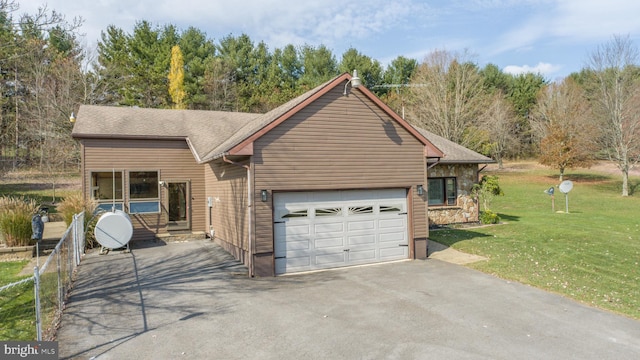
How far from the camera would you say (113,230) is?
480 inches

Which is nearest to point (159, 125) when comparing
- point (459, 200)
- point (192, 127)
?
point (192, 127)

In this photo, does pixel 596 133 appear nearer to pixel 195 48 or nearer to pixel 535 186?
pixel 535 186

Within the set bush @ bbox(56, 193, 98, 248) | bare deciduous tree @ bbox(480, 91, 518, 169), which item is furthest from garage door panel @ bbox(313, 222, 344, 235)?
bare deciduous tree @ bbox(480, 91, 518, 169)

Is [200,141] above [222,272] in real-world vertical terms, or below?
above

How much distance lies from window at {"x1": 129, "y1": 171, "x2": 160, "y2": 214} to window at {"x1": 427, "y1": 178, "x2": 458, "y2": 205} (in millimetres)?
11390

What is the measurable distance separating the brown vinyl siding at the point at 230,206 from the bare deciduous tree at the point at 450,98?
22.8 m

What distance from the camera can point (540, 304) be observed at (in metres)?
7.61

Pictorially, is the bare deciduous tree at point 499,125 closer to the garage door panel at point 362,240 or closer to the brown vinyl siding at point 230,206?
the garage door panel at point 362,240

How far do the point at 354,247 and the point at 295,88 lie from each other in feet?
96.8

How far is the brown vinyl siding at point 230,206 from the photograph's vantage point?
10602 mm

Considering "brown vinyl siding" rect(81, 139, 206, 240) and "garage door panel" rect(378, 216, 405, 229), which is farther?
"brown vinyl siding" rect(81, 139, 206, 240)

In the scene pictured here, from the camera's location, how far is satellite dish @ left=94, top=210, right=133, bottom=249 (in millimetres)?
12055

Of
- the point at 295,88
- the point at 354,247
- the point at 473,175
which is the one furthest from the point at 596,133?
the point at 354,247

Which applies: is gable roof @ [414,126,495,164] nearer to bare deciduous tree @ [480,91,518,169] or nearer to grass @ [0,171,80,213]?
bare deciduous tree @ [480,91,518,169]
